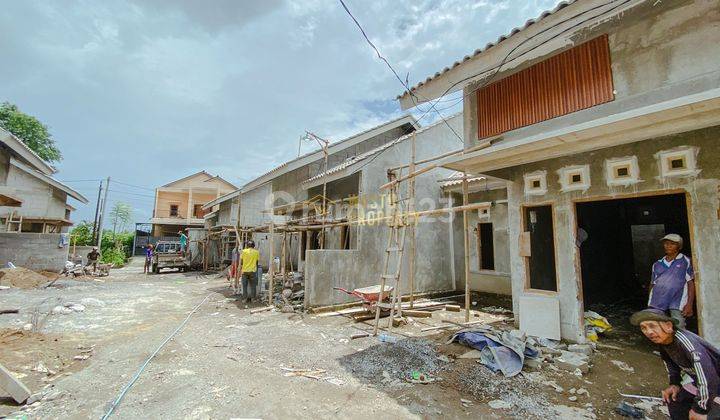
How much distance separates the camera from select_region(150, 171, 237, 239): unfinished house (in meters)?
30.6

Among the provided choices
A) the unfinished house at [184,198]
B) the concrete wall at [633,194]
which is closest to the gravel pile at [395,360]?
the concrete wall at [633,194]

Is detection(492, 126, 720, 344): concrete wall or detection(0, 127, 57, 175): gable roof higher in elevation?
detection(0, 127, 57, 175): gable roof

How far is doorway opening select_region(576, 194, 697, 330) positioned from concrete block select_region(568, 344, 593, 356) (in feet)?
10.3

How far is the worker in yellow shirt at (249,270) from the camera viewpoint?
984 cm

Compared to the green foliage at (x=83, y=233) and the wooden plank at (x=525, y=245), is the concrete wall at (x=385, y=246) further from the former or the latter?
the green foliage at (x=83, y=233)

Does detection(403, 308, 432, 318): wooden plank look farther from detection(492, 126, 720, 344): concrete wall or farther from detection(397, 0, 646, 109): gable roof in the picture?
detection(397, 0, 646, 109): gable roof

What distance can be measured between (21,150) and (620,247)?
22621 mm


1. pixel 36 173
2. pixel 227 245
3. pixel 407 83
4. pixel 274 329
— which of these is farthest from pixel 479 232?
pixel 36 173

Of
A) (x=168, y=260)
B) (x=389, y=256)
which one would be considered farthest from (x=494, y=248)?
(x=168, y=260)

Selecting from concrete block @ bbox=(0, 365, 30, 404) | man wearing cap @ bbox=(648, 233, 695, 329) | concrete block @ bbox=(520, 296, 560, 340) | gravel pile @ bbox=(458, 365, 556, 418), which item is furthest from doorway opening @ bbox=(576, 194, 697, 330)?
concrete block @ bbox=(0, 365, 30, 404)

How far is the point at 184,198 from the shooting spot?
31562mm

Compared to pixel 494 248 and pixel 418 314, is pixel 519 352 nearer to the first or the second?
pixel 418 314

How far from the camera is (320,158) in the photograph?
12.5 m

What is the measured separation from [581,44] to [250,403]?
25.2 ft
